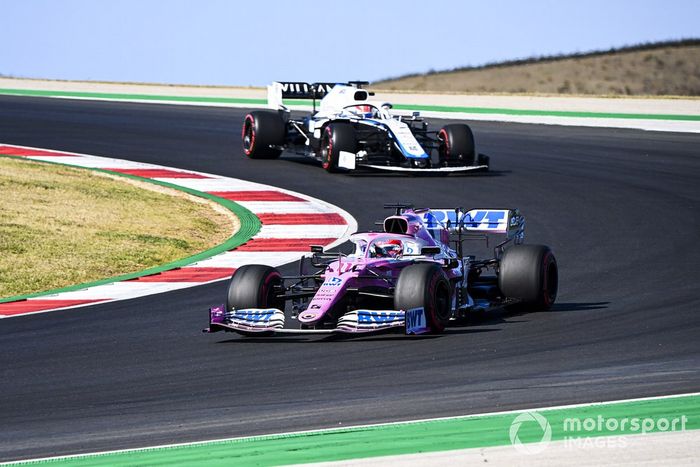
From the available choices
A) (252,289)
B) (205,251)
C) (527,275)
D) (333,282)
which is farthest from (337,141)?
(333,282)

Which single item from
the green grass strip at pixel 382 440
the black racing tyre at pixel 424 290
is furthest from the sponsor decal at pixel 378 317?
the green grass strip at pixel 382 440

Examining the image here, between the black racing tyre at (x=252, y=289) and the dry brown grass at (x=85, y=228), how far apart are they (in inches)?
183

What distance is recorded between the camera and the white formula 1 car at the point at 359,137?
84.1 feet

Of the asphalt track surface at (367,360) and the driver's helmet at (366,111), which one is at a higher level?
the driver's helmet at (366,111)

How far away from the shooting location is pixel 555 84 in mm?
49531

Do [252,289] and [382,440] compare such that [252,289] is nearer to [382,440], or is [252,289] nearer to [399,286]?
[399,286]

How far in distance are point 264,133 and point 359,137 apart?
267 cm

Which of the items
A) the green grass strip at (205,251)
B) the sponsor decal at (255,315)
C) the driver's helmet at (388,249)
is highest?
the driver's helmet at (388,249)

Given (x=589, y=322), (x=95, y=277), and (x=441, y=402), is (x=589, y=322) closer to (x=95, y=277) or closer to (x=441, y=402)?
(x=441, y=402)

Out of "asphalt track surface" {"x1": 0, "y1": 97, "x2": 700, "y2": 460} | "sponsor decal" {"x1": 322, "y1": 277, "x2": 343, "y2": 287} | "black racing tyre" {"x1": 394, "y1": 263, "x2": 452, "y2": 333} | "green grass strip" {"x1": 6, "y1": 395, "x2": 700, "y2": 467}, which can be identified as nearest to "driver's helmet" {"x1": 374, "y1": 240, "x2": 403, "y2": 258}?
"sponsor decal" {"x1": 322, "y1": 277, "x2": 343, "y2": 287}

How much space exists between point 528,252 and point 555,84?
37295 mm

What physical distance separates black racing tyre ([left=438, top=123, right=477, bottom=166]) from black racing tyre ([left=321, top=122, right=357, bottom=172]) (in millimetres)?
1763

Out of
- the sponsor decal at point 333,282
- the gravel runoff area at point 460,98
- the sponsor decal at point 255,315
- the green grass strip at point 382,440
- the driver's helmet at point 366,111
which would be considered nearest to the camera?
the green grass strip at point 382,440

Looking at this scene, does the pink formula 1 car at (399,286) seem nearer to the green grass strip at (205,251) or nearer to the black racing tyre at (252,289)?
the black racing tyre at (252,289)
